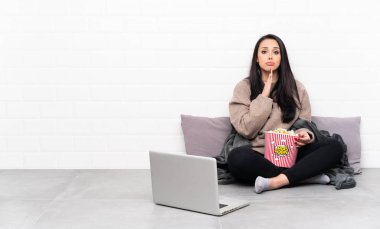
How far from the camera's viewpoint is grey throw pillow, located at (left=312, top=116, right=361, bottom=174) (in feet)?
14.1

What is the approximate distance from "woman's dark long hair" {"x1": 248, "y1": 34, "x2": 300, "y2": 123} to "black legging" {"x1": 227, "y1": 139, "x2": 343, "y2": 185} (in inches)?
13.2

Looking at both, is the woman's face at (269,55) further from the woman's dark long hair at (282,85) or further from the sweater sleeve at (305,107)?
the sweater sleeve at (305,107)

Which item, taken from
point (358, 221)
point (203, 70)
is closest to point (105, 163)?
point (203, 70)

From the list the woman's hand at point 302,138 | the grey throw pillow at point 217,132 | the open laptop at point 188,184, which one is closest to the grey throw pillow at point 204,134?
the grey throw pillow at point 217,132

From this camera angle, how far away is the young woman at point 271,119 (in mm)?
3783

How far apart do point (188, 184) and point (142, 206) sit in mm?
344

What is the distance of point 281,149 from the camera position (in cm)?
383

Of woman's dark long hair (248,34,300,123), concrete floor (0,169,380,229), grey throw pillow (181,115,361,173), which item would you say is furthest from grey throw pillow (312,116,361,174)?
woman's dark long hair (248,34,300,123)

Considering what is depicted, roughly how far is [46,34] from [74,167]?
3.03 ft

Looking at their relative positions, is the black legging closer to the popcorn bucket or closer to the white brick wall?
the popcorn bucket

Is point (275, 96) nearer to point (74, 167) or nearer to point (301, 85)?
point (301, 85)

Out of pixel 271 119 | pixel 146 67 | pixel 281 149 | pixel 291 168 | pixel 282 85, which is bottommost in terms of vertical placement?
pixel 291 168

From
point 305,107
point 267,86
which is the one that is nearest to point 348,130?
point 305,107

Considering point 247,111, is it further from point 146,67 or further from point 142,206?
point 142,206
